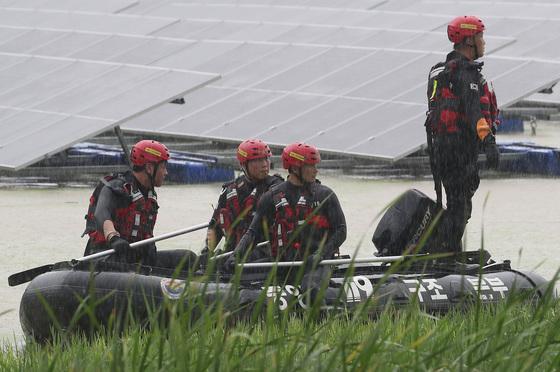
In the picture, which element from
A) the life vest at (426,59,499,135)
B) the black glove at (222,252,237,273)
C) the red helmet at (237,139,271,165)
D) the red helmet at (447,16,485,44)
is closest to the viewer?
the black glove at (222,252,237,273)

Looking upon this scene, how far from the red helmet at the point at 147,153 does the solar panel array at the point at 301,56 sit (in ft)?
30.1

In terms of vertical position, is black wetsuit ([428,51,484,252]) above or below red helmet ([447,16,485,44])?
below

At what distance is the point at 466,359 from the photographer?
21.3 ft

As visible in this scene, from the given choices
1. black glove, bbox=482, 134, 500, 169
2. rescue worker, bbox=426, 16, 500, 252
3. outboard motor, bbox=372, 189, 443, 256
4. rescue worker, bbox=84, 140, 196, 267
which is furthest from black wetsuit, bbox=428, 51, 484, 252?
rescue worker, bbox=84, 140, 196, 267

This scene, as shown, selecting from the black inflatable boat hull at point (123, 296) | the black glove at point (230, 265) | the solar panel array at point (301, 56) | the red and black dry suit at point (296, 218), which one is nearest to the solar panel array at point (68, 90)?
the solar panel array at point (301, 56)

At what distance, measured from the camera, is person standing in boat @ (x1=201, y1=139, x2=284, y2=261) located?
1097 centimetres

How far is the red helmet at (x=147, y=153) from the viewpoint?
422 inches

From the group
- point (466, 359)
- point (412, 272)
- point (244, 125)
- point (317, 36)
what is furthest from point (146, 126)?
point (466, 359)

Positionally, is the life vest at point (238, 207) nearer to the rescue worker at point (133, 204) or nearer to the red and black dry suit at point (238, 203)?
the red and black dry suit at point (238, 203)

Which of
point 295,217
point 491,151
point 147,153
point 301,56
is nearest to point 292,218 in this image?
point 295,217

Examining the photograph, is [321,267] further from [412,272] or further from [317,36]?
[317,36]

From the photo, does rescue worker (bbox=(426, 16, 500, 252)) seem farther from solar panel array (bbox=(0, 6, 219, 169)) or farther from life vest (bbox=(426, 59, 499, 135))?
solar panel array (bbox=(0, 6, 219, 169))

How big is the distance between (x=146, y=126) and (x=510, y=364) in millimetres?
18627

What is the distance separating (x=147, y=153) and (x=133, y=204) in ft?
1.27
